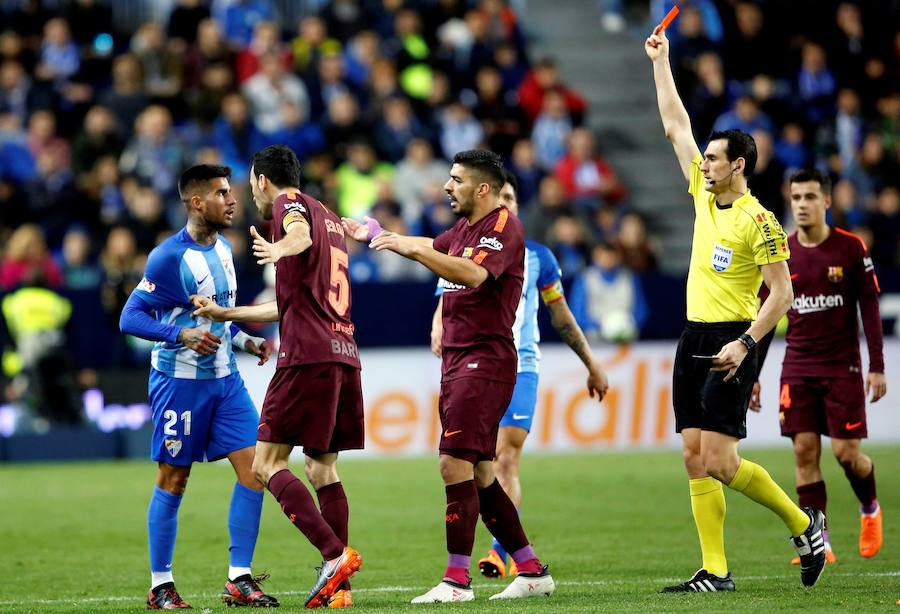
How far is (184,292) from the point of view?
8.55m

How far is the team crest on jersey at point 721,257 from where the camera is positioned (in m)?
8.57

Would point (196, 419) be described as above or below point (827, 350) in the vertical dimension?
below

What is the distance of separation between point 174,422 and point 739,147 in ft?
12.0

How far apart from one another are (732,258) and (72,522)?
6.72 m

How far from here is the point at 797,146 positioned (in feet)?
73.1

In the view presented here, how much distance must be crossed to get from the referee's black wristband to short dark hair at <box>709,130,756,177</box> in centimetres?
104

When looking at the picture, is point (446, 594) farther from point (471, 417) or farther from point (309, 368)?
point (309, 368)

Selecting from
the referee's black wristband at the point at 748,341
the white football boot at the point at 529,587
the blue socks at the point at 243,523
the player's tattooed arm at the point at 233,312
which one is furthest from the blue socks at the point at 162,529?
the referee's black wristband at the point at 748,341

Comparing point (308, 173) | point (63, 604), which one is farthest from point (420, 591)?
point (308, 173)

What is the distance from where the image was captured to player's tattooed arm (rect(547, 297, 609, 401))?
31.2 ft

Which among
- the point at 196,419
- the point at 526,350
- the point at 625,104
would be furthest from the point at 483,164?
the point at 625,104

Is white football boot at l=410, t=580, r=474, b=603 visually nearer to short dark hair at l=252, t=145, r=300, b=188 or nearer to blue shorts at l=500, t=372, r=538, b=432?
blue shorts at l=500, t=372, r=538, b=432

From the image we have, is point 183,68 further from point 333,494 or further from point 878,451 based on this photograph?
point 333,494

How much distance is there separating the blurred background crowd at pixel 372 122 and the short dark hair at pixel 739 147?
9.70 meters
